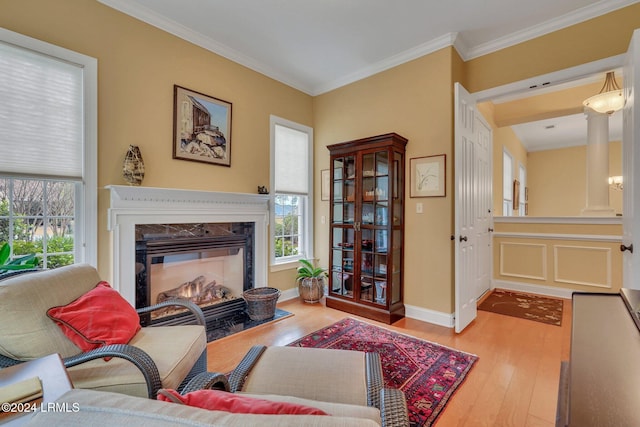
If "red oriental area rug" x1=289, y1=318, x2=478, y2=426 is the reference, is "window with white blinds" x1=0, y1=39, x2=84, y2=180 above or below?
above

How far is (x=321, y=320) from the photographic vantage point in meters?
3.06

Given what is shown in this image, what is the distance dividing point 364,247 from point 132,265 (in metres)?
2.31

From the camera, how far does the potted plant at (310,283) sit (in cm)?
364

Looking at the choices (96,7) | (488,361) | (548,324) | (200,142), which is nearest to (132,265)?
(200,142)

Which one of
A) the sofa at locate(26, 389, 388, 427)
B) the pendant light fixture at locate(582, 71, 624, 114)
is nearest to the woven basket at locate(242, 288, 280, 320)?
the sofa at locate(26, 389, 388, 427)

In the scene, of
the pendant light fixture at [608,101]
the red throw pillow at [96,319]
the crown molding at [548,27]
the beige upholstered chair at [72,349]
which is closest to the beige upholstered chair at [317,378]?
the beige upholstered chair at [72,349]

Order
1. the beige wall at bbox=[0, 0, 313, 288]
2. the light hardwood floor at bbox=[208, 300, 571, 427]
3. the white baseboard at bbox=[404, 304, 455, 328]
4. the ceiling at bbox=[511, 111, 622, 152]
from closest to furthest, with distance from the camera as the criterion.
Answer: the light hardwood floor at bbox=[208, 300, 571, 427]
the beige wall at bbox=[0, 0, 313, 288]
the white baseboard at bbox=[404, 304, 455, 328]
the ceiling at bbox=[511, 111, 622, 152]

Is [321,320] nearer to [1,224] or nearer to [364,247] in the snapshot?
[364,247]

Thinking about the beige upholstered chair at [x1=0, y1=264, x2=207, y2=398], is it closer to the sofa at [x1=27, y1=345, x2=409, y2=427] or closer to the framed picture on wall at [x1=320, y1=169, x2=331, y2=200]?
the sofa at [x1=27, y1=345, x2=409, y2=427]

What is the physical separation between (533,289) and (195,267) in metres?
4.53

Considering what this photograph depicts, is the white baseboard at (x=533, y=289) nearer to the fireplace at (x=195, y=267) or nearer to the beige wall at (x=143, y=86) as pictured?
the fireplace at (x=195, y=267)

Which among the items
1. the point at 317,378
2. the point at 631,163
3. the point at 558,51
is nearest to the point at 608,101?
the point at 558,51

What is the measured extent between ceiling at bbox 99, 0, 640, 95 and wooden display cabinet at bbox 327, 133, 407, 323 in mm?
994

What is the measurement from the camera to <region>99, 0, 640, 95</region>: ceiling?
2.43 m
